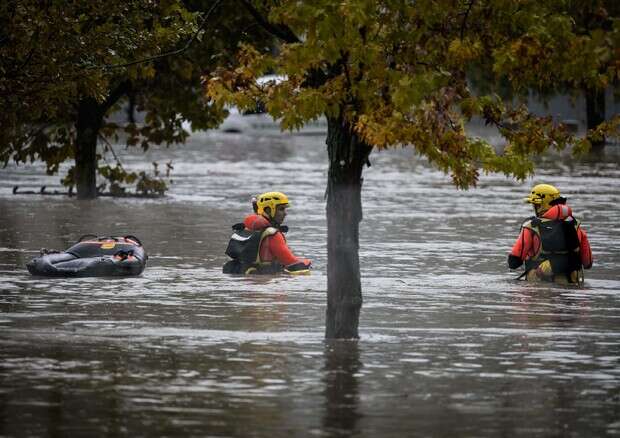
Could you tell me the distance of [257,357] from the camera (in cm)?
1300

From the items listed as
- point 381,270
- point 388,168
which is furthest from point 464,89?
point 388,168

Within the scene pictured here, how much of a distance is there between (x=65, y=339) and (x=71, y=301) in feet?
9.23

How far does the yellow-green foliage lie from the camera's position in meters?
12.3

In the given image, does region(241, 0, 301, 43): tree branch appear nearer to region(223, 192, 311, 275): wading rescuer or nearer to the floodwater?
the floodwater

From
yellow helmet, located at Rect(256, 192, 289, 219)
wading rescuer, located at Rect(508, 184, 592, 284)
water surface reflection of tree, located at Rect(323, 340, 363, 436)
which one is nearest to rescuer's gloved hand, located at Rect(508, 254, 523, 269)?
wading rescuer, located at Rect(508, 184, 592, 284)

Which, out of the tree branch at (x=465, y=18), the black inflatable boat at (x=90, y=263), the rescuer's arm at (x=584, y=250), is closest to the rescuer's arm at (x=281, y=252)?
the black inflatable boat at (x=90, y=263)

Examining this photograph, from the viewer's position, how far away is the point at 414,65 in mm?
12789

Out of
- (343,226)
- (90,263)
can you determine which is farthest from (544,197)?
(343,226)

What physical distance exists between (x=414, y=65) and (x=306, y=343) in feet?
8.13

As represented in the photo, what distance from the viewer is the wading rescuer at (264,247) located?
1920 centimetres

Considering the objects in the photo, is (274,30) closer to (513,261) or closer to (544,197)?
(513,261)

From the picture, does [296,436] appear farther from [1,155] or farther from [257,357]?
[1,155]

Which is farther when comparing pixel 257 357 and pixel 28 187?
pixel 28 187

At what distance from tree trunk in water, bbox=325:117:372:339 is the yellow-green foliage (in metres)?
0.61
